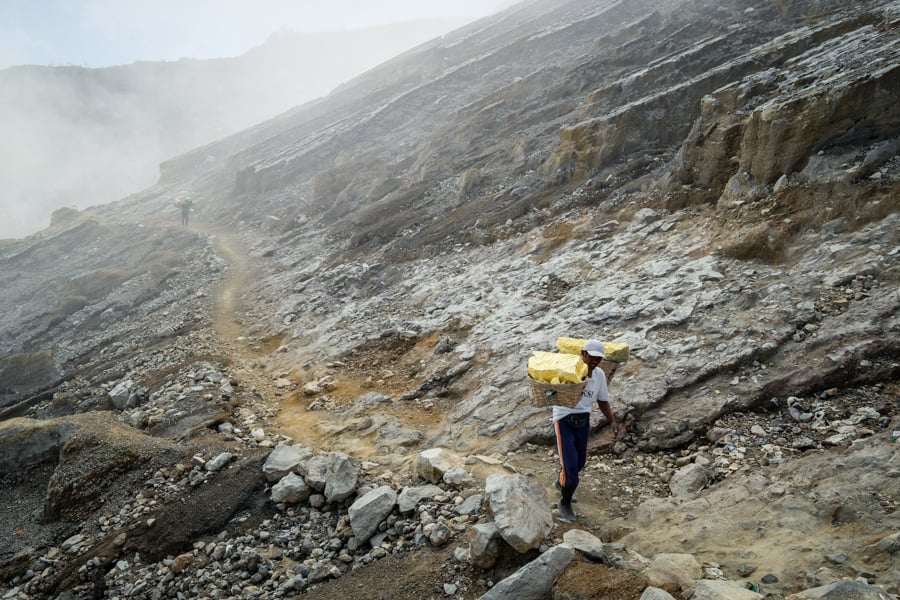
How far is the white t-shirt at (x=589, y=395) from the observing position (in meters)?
5.29

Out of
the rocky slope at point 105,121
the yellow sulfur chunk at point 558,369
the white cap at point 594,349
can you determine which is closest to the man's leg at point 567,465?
the yellow sulfur chunk at point 558,369

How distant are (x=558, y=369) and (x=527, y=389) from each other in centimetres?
305

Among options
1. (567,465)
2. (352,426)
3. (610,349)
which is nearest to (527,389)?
(610,349)

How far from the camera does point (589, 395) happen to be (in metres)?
5.35

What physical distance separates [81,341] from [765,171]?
23.8m

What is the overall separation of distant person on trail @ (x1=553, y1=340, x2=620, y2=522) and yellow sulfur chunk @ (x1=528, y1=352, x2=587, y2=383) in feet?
0.57

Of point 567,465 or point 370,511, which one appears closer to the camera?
point 567,465

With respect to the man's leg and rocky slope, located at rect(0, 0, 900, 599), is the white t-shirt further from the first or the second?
rocky slope, located at rect(0, 0, 900, 599)

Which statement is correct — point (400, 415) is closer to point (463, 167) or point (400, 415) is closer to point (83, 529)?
point (83, 529)

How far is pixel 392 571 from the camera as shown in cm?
494

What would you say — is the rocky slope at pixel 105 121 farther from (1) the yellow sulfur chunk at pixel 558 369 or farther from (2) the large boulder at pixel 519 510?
(2) the large boulder at pixel 519 510

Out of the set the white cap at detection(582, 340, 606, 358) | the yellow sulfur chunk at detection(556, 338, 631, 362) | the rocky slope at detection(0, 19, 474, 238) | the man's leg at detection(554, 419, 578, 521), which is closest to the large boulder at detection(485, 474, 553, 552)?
the man's leg at detection(554, 419, 578, 521)

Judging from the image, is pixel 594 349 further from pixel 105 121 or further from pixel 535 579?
pixel 105 121

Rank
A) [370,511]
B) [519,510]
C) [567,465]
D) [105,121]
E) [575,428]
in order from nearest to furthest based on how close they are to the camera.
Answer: [519,510], [567,465], [575,428], [370,511], [105,121]
